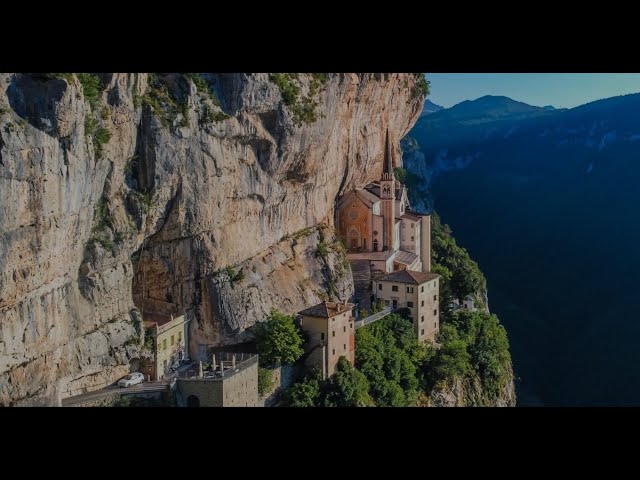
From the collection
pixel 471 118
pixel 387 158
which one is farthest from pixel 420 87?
pixel 471 118

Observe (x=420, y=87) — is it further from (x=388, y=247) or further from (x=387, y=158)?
(x=388, y=247)

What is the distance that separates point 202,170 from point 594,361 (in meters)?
50.9

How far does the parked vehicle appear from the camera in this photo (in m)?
25.7

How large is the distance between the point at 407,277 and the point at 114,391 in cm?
1738

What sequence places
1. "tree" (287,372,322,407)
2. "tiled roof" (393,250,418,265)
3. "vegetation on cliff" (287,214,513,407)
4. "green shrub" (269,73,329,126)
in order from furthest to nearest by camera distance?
"tiled roof" (393,250,418,265) < "green shrub" (269,73,329,126) < "vegetation on cliff" (287,214,513,407) < "tree" (287,372,322,407)

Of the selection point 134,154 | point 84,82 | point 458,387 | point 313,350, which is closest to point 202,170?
point 134,154

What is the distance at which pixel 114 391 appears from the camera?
24.8m

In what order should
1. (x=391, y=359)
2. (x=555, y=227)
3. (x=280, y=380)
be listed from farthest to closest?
(x=555, y=227) < (x=391, y=359) < (x=280, y=380)

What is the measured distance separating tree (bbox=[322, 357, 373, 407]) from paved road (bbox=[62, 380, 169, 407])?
677 centimetres

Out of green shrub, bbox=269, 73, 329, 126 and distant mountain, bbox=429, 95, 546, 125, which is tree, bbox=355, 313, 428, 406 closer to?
green shrub, bbox=269, 73, 329, 126

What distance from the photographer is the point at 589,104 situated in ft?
392

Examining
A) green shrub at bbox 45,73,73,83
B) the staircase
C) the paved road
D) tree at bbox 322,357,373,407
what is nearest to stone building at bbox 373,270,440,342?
the staircase

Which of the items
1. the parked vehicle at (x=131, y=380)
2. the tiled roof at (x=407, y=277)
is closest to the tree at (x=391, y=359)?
the tiled roof at (x=407, y=277)
